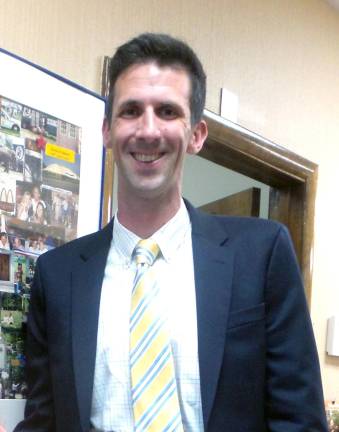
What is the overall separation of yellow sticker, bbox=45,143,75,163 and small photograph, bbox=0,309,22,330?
13.0 inches

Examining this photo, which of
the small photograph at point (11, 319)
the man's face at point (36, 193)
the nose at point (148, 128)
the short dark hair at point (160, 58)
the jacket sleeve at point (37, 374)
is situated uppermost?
the short dark hair at point (160, 58)

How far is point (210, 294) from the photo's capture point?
4.00 ft

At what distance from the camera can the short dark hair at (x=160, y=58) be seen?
1276 mm

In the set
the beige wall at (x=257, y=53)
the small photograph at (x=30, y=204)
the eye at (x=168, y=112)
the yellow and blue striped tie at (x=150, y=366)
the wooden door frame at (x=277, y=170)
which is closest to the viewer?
the yellow and blue striped tie at (x=150, y=366)

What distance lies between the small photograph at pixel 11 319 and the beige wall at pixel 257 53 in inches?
22.5

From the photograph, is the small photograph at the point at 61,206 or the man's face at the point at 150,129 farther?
the small photograph at the point at 61,206

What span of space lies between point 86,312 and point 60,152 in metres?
0.37

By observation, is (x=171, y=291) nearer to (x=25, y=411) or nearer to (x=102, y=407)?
(x=102, y=407)

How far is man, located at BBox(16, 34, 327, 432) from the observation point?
45.7 inches

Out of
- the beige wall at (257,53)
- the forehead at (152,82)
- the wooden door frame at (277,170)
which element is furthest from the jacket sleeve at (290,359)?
the wooden door frame at (277,170)

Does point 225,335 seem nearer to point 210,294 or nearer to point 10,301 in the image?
point 210,294

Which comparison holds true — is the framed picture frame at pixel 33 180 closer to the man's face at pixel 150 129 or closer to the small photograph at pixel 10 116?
the small photograph at pixel 10 116

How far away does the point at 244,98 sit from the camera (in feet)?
7.48

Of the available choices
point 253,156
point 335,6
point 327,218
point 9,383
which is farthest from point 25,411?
point 335,6
